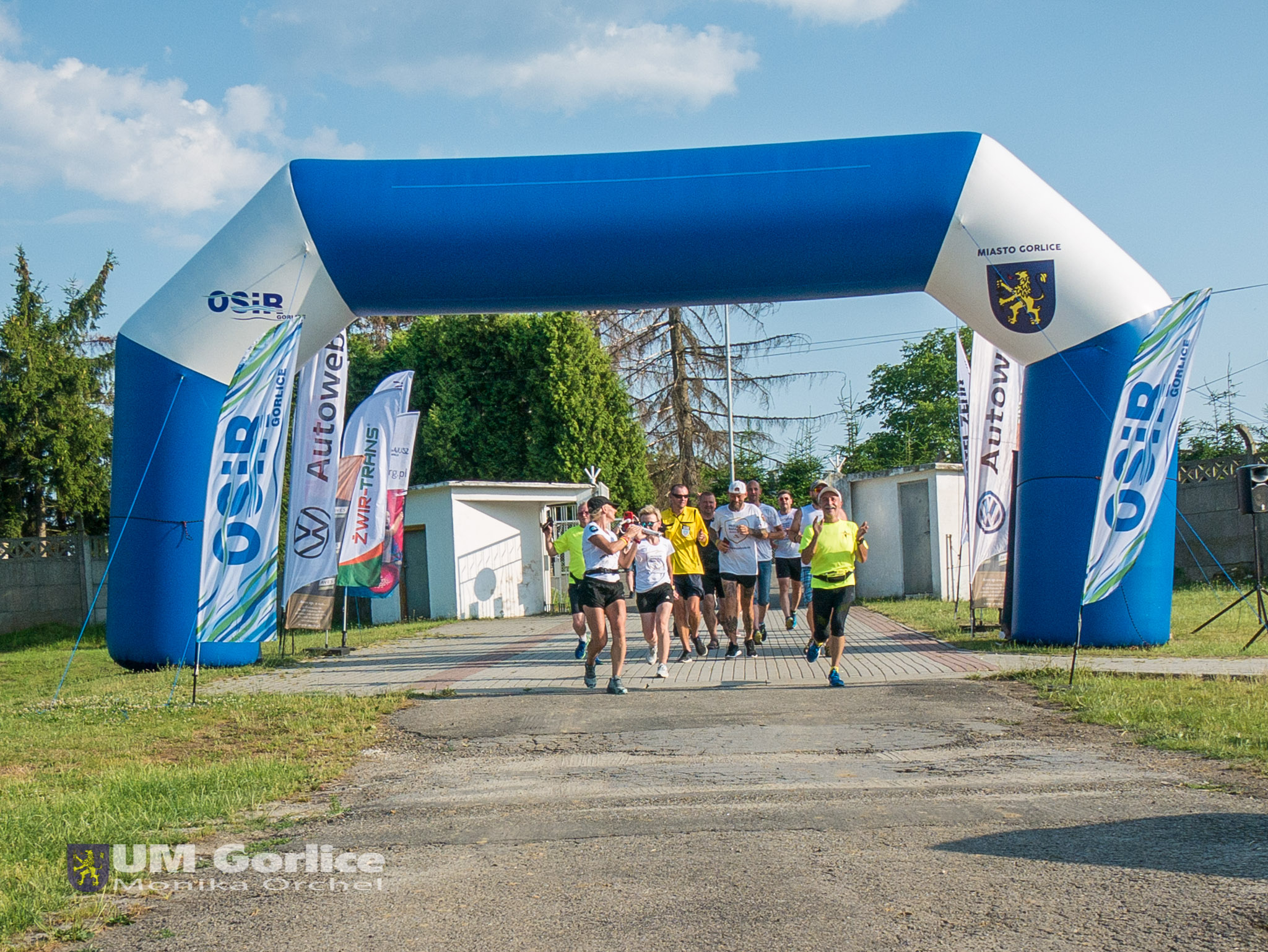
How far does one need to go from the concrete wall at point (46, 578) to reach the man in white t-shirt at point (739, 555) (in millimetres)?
14868

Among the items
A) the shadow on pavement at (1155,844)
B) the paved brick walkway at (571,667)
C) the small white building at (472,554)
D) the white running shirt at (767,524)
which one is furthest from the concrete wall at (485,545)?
the shadow on pavement at (1155,844)

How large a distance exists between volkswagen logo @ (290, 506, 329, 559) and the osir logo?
298 inches

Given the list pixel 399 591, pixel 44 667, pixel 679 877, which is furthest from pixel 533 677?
pixel 399 591

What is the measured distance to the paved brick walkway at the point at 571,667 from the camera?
972cm

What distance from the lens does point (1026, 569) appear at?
10.8m

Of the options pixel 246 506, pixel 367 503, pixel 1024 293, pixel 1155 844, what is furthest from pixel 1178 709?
pixel 367 503

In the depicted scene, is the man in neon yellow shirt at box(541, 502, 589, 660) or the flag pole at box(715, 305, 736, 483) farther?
the flag pole at box(715, 305, 736, 483)

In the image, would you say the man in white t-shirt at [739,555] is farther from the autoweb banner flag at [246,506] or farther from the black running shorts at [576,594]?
the autoweb banner flag at [246,506]

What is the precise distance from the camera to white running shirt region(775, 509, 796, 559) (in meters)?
12.6

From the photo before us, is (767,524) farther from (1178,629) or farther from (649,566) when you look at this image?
(1178,629)

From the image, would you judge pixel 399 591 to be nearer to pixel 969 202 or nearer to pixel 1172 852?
pixel 969 202

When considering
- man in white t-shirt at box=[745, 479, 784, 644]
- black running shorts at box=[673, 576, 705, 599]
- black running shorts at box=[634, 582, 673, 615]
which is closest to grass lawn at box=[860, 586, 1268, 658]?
man in white t-shirt at box=[745, 479, 784, 644]

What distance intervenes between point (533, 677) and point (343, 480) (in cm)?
422

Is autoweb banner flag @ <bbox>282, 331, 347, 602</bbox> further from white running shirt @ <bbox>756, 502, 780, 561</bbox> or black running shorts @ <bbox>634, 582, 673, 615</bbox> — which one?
white running shirt @ <bbox>756, 502, 780, 561</bbox>
